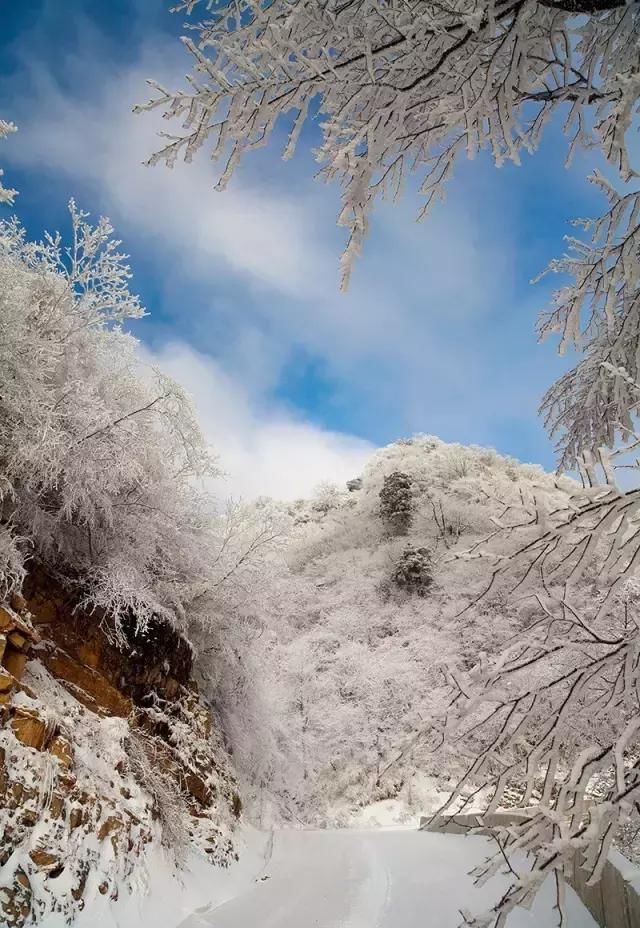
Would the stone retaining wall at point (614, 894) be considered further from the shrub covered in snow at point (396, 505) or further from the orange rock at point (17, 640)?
the shrub covered in snow at point (396, 505)

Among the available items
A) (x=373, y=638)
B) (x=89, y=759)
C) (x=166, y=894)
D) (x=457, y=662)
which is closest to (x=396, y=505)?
(x=373, y=638)

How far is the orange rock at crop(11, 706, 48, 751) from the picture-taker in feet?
14.1

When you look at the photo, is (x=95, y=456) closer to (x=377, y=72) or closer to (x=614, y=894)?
(x=377, y=72)

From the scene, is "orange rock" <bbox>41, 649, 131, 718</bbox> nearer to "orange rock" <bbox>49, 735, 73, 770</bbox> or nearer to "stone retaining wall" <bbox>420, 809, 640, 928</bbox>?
"orange rock" <bbox>49, 735, 73, 770</bbox>

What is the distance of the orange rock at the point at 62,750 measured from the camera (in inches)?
179

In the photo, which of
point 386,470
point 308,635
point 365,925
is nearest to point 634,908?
point 365,925

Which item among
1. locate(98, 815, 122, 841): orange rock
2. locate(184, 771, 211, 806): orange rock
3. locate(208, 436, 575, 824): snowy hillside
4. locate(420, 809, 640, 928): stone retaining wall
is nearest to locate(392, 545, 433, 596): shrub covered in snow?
locate(208, 436, 575, 824): snowy hillside

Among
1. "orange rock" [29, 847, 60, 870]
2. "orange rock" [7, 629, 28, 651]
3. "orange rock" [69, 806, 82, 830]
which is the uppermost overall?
"orange rock" [7, 629, 28, 651]

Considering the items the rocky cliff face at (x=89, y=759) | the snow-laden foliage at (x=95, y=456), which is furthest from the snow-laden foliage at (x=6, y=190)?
the rocky cliff face at (x=89, y=759)

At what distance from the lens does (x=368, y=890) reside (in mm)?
6445

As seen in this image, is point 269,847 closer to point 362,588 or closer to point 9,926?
point 9,926

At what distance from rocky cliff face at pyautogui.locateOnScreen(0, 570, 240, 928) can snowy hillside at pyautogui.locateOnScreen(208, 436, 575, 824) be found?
188 centimetres

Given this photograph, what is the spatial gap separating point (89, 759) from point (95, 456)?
2934 millimetres

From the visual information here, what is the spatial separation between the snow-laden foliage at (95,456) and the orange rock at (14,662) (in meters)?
0.57
